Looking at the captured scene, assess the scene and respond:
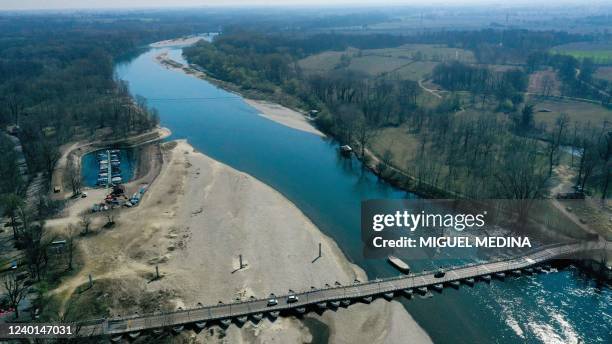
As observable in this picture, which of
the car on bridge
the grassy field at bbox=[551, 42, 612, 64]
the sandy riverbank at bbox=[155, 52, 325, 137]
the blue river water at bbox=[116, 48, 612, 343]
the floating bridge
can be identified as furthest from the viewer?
the grassy field at bbox=[551, 42, 612, 64]

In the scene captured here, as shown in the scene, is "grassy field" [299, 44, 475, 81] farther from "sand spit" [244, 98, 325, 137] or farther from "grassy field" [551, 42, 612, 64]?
"grassy field" [551, 42, 612, 64]

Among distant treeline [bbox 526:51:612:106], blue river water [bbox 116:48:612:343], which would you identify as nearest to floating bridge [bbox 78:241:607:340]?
blue river water [bbox 116:48:612:343]

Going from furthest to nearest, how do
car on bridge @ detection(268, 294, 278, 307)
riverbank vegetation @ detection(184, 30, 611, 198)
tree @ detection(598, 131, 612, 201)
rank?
riverbank vegetation @ detection(184, 30, 611, 198)
tree @ detection(598, 131, 612, 201)
car on bridge @ detection(268, 294, 278, 307)

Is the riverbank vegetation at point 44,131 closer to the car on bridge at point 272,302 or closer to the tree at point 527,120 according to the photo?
the car on bridge at point 272,302

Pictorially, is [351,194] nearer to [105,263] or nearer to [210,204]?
[210,204]

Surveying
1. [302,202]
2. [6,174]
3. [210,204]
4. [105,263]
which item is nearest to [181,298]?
[105,263]

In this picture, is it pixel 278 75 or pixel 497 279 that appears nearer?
pixel 497 279

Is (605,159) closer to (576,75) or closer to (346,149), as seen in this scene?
(346,149)
